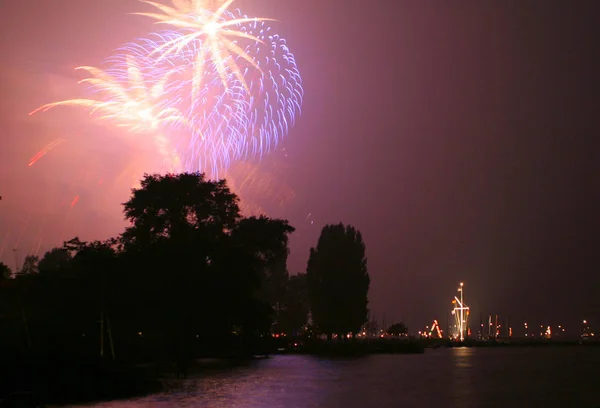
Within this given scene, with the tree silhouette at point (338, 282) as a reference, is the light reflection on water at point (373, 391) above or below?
below

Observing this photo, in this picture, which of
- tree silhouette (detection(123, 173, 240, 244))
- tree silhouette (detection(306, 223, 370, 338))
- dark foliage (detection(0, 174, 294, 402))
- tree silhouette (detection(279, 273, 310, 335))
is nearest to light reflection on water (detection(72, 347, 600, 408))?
dark foliage (detection(0, 174, 294, 402))

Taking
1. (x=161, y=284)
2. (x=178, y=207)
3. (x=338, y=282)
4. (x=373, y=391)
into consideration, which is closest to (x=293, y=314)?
(x=338, y=282)

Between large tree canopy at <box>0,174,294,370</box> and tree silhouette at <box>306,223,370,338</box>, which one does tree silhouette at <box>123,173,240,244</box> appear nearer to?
large tree canopy at <box>0,174,294,370</box>

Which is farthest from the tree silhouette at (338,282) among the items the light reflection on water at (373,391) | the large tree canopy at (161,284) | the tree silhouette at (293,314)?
the light reflection on water at (373,391)

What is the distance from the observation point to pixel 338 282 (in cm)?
9788

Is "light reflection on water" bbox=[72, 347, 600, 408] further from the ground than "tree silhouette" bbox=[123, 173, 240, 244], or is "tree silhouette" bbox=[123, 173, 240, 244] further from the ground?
"tree silhouette" bbox=[123, 173, 240, 244]

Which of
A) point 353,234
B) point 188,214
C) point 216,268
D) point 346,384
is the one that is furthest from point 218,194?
point 353,234

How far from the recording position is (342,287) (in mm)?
97500

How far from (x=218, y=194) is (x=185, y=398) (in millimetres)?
35102

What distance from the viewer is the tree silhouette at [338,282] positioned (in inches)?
3802

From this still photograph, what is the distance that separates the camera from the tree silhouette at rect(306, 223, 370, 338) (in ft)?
317

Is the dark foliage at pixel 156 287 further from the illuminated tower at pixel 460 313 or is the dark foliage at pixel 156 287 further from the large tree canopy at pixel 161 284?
the illuminated tower at pixel 460 313

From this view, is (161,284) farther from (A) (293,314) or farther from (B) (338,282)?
(A) (293,314)

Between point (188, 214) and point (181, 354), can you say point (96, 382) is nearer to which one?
point (181, 354)
